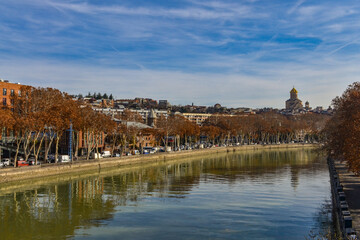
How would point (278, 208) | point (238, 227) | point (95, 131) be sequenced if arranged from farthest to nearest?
point (95, 131) < point (278, 208) < point (238, 227)

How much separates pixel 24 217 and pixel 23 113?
3000cm

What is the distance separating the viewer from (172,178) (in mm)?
56531

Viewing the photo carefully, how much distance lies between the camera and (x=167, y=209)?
33.6 meters

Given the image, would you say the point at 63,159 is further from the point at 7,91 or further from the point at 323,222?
the point at 323,222

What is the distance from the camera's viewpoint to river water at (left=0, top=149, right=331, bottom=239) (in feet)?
86.4

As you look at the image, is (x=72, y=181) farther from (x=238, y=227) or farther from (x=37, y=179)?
(x=238, y=227)

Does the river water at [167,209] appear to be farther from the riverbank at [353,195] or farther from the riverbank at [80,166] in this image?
the riverbank at [353,195]

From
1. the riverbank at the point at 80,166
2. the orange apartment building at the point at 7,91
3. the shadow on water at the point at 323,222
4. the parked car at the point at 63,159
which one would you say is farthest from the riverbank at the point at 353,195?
the orange apartment building at the point at 7,91

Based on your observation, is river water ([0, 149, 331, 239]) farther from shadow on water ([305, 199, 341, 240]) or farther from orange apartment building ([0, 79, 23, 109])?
orange apartment building ([0, 79, 23, 109])

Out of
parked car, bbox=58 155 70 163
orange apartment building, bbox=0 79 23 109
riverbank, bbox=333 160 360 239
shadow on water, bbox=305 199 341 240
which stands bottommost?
shadow on water, bbox=305 199 341 240

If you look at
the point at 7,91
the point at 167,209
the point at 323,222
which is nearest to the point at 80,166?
the point at 167,209

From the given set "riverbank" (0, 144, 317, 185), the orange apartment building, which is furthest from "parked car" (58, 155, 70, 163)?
the orange apartment building

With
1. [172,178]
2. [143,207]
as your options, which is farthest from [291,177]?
[143,207]

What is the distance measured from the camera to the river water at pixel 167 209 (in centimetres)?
2634
